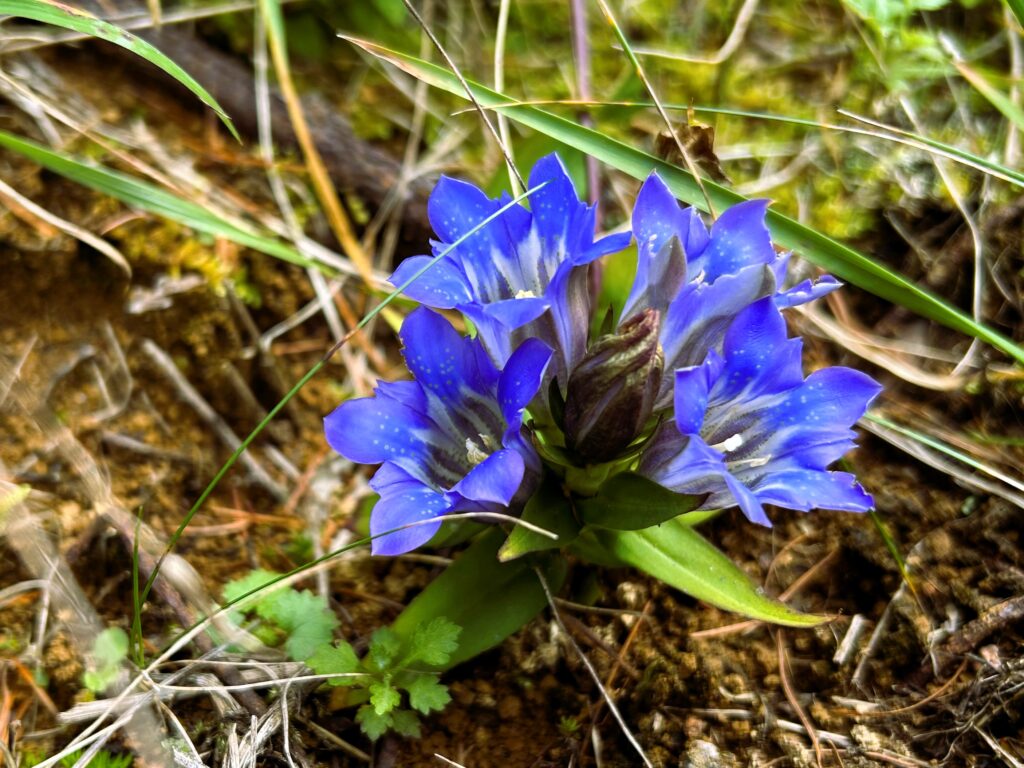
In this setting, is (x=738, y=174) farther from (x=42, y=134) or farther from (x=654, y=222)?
(x=42, y=134)

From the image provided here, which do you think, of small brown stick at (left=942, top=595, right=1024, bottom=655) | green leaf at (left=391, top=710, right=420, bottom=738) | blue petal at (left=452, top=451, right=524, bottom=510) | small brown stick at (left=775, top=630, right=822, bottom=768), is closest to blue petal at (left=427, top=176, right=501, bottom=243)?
blue petal at (left=452, top=451, right=524, bottom=510)

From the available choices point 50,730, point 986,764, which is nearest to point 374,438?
point 50,730

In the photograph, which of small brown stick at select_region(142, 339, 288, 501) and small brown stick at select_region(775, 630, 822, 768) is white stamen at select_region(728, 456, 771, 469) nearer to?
small brown stick at select_region(775, 630, 822, 768)

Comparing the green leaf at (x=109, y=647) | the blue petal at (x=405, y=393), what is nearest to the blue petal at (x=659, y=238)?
the blue petal at (x=405, y=393)

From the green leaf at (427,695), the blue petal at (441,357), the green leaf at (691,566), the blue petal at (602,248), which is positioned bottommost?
the green leaf at (427,695)

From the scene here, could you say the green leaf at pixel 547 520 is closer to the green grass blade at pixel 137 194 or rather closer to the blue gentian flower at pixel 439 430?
the blue gentian flower at pixel 439 430
